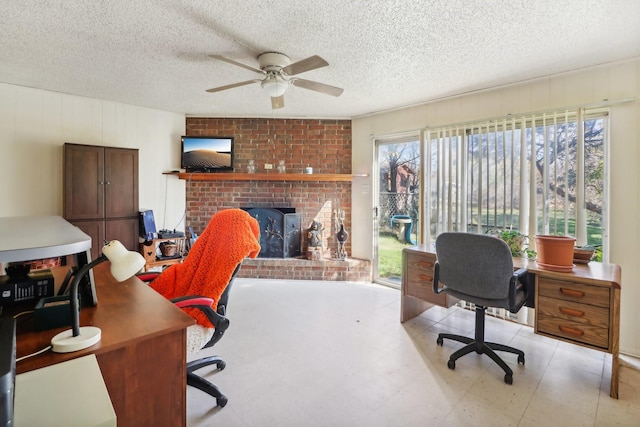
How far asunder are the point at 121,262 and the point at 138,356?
1.19ft

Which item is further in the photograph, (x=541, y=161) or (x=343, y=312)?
(x=343, y=312)

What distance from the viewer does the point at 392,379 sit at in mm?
1990

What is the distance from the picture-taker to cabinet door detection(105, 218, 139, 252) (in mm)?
3599

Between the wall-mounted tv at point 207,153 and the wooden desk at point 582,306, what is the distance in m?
3.67

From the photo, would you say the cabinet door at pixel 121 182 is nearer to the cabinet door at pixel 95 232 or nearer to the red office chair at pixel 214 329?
the cabinet door at pixel 95 232

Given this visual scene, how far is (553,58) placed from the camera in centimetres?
240

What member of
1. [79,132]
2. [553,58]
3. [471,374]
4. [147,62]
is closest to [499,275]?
[471,374]

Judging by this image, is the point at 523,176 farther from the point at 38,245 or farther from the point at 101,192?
the point at 101,192

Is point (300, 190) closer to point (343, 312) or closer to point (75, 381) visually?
point (343, 312)

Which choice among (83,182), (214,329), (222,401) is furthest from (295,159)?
(222,401)

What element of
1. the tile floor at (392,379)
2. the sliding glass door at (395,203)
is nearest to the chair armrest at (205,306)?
the tile floor at (392,379)

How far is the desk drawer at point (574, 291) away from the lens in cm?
185

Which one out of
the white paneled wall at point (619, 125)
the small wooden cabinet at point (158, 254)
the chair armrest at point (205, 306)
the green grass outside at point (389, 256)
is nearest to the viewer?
the chair armrest at point (205, 306)

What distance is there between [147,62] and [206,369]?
2.53 metres
